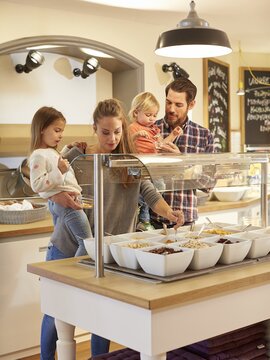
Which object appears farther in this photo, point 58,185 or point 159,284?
point 58,185

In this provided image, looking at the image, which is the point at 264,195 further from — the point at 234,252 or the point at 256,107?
the point at 256,107

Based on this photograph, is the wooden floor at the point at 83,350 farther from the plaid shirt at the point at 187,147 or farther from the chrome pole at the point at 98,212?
the chrome pole at the point at 98,212

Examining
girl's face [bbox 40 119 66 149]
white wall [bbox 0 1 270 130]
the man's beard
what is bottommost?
girl's face [bbox 40 119 66 149]

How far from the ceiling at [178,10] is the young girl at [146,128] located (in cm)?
112

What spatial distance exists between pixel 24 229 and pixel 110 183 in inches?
47.2

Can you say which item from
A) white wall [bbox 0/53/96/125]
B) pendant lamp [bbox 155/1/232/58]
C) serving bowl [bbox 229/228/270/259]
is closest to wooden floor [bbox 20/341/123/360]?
serving bowl [bbox 229/228/270/259]

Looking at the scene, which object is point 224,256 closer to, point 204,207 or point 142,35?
point 204,207

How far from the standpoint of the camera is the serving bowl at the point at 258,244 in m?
2.21

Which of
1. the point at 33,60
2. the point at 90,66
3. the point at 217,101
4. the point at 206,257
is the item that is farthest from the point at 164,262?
the point at 217,101

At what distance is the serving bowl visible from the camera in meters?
2.21

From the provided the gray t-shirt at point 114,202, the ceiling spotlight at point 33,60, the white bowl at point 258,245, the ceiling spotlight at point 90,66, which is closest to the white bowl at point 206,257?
the white bowl at point 258,245

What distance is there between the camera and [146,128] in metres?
3.04

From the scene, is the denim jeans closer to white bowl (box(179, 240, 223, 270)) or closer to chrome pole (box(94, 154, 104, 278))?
chrome pole (box(94, 154, 104, 278))

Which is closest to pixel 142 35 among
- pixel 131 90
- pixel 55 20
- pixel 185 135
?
pixel 131 90
